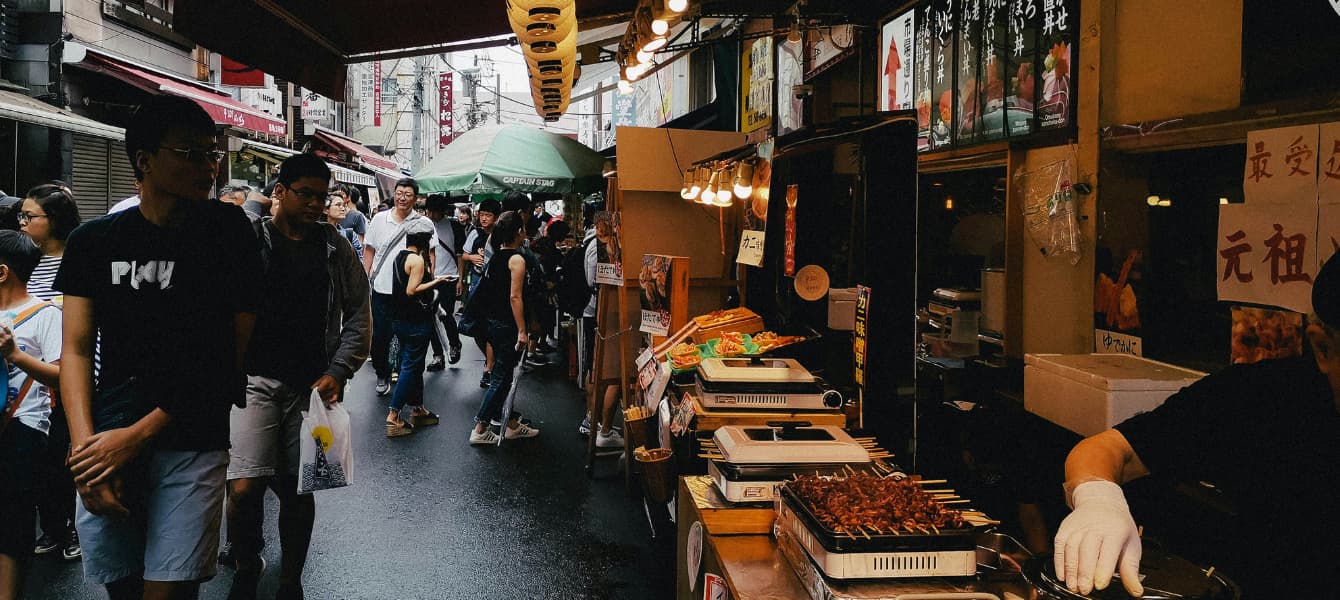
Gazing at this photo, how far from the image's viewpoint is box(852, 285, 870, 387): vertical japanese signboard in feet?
12.8

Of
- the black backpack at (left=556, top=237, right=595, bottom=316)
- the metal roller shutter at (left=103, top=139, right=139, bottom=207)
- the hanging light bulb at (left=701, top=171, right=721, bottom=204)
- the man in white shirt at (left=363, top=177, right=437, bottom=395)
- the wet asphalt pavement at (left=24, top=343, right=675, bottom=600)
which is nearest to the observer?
the wet asphalt pavement at (left=24, top=343, right=675, bottom=600)

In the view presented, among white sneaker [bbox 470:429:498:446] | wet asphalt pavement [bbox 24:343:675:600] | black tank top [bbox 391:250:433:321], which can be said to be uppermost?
black tank top [bbox 391:250:433:321]

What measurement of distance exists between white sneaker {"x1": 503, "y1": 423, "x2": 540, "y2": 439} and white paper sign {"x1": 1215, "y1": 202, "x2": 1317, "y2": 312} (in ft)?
21.1

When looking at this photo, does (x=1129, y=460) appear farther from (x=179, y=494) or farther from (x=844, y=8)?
(x=844, y=8)

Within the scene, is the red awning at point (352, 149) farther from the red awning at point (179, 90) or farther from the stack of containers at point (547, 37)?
the stack of containers at point (547, 37)

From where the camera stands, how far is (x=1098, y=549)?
197cm

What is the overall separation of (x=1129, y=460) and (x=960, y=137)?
4.03 m

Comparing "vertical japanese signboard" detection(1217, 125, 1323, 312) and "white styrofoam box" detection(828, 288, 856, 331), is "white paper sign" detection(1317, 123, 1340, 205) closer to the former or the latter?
"vertical japanese signboard" detection(1217, 125, 1323, 312)

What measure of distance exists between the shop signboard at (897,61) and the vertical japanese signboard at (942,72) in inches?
15.2

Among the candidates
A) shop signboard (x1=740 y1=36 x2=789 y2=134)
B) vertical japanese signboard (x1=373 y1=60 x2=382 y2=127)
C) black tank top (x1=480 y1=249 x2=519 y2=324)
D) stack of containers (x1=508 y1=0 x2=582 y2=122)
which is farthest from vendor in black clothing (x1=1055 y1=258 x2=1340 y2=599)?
vertical japanese signboard (x1=373 y1=60 x2=382 y2=127)

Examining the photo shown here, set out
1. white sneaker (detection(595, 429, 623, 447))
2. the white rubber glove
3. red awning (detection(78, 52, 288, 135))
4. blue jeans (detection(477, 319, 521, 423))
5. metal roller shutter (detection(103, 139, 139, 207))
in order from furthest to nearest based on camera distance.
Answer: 1. metal roller shutter (detection(103, 139, 139, 207))
2. red awning (detection(78, 52, 288, 135))
3. blue jeans (detection(477, 319, 521, 423))
4. white sneaker (detection(595, 429, 623, 447))
5. the white rubber glove

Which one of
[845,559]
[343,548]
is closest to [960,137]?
[845,559]

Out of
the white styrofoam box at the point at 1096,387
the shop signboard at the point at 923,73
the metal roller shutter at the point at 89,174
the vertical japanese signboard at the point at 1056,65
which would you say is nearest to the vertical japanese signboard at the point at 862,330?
the white styrofoam box at the point at 1096,387

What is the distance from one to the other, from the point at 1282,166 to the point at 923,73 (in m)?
3.82
